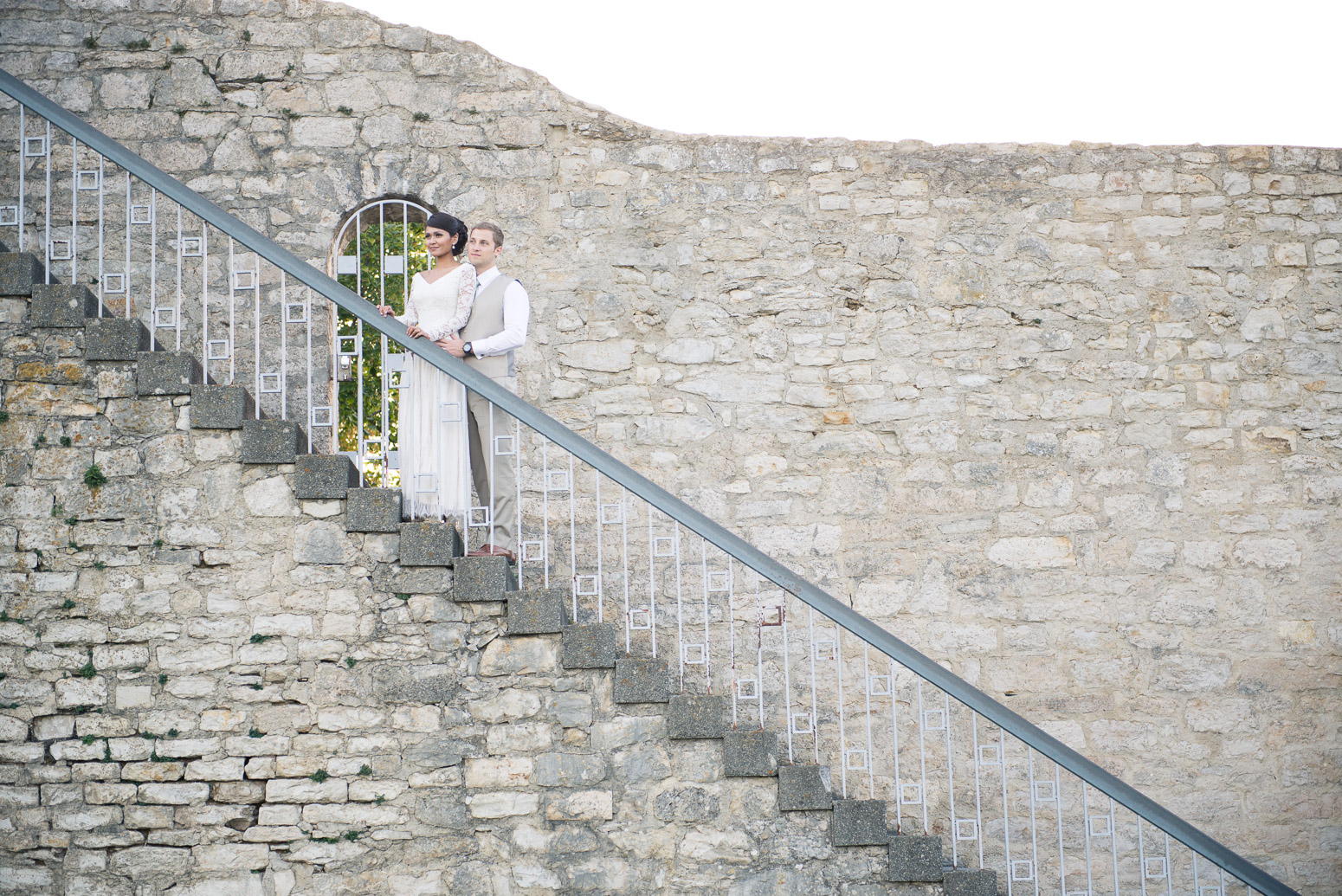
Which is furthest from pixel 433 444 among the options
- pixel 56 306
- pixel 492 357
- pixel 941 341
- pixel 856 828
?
pixel 941 341

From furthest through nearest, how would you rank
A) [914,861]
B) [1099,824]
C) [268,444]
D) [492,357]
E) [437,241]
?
[1099,824] → [492,357] → [437,241] → [268,444] → [914,861]

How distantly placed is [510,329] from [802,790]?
2265 millimetres

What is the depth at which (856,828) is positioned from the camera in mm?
4098

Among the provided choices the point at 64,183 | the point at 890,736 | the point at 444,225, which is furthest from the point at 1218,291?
the point at 64,183

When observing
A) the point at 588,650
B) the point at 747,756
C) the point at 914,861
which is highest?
the point at 588,650

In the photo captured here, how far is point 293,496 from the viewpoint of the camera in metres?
4.23

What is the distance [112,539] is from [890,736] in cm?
390

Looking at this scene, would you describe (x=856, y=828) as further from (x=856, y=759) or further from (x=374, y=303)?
(x=374, y=303)

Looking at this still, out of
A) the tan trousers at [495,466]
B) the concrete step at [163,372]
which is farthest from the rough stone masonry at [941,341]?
the concrete step at [163,372]

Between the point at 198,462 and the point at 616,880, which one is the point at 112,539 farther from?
the point at 616,880

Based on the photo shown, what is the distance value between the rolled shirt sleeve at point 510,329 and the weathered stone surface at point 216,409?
3.21 ft

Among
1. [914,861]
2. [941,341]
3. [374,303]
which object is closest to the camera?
[914,861]

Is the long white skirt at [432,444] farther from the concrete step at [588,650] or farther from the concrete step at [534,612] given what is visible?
the concrete step at [588,650]

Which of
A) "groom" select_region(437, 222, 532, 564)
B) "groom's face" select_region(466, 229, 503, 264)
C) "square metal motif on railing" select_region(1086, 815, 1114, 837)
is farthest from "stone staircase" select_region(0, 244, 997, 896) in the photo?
"square metal motif on railing" select_region(1086, 815, 1114, 837)
